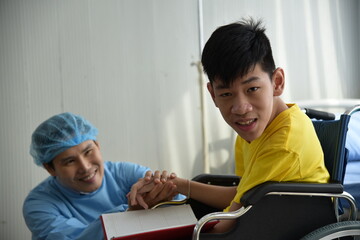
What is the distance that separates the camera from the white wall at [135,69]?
264cm

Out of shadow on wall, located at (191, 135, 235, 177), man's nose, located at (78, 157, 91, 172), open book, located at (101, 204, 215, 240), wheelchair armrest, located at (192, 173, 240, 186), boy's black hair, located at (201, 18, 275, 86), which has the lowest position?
shadow on wall, located at (191, 135, 235, 177)

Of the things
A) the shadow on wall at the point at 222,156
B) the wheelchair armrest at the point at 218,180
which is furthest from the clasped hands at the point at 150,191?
the shadow on wall at the point at 222,156

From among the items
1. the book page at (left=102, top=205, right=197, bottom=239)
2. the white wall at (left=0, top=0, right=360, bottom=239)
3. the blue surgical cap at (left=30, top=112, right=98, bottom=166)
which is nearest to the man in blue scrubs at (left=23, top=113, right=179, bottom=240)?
the blue surgical cap at (left=30, top=112, right=98, bottom=166)

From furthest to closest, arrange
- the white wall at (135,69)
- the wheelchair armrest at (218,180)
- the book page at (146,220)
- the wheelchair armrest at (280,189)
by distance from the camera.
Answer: the white wall at (135,69) < the wheelchair armrest at (218,180) < the book page at (146,220) < the wheelchair armrest at (280,189)

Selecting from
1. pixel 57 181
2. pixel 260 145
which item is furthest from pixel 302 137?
pixel 57 181

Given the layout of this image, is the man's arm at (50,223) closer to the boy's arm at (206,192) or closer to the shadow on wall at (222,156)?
the boy's arm at (206,192)

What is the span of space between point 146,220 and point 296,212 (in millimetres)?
440

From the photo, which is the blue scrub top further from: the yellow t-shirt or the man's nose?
the yellow t-shirt

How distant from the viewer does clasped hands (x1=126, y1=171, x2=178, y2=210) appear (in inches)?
54.6

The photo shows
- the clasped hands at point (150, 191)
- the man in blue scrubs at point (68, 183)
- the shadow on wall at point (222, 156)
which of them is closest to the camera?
the clasped hands at point (150, 191)

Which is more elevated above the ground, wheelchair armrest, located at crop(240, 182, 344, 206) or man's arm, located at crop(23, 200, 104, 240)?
wheelchair armrest, located at crop(240, 182, 344, 206)

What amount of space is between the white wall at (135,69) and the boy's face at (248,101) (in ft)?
5.86

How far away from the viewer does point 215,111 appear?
127 inches

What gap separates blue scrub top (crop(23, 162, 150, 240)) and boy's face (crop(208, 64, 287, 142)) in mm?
702
